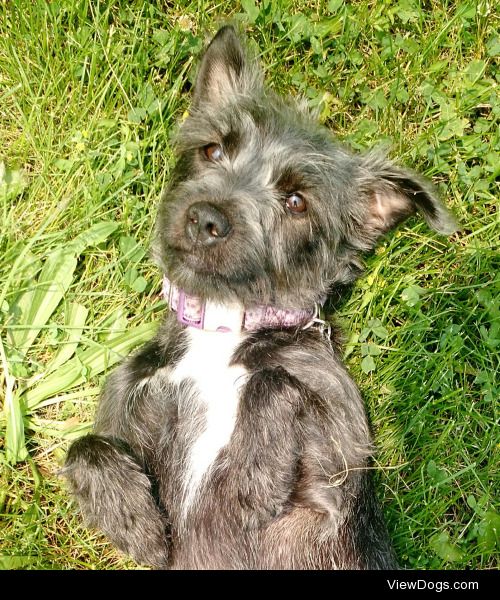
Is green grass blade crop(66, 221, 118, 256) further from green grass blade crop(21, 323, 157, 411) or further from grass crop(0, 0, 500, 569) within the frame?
green grass blade crop(21, 323, 157, 411)

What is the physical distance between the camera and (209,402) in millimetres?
4383

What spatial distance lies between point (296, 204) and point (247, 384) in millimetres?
1106

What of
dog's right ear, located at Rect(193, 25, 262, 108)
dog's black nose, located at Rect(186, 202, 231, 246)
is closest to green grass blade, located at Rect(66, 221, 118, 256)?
dog's right ear, located at Rect(193, 25, 262, 108)

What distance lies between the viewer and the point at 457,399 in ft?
17.9

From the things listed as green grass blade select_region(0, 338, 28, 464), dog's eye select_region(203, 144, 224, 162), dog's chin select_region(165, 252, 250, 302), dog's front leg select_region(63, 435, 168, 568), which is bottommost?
green grass blade select_region(0, 338, 28, 464)

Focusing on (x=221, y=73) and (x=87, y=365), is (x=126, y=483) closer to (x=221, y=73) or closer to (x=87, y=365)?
(x=87, y=365)

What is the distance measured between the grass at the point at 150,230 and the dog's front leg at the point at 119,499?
0.92 metres

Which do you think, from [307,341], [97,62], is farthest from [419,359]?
[97,62]

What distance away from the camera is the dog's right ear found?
15.2ft

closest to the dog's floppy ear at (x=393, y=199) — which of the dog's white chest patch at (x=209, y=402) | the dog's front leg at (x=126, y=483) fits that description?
the dog's white chest patch at (x=209, y=402)

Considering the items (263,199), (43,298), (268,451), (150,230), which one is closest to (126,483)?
(268,451)

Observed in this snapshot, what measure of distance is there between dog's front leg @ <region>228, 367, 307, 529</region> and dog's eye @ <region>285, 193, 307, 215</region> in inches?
38.4

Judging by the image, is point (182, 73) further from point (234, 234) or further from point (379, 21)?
point (234, 234)

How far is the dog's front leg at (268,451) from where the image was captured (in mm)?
4176
